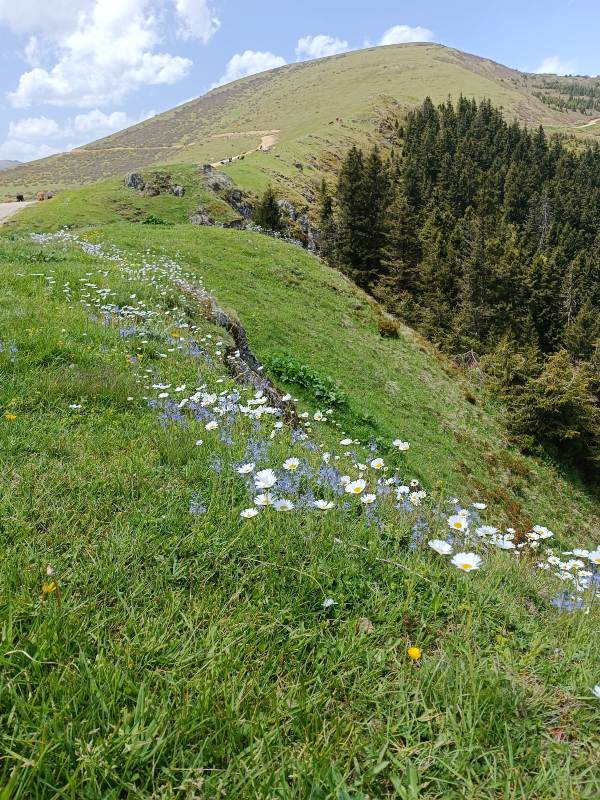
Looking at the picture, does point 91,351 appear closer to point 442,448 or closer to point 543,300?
point 442,448

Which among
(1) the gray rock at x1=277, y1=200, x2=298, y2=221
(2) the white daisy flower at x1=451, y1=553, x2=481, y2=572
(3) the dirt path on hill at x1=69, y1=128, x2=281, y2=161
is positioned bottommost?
(2) the white daisy flower at x1=451, y1=553, x2=481, y2=572

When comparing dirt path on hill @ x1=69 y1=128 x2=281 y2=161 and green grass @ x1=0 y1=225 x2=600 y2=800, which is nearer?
green grass @ x1=0 y1=225 x2=600 y2=800

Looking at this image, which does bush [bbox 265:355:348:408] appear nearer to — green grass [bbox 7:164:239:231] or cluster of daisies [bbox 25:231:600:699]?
cluster of daisies [bbox 25:231:600:699]

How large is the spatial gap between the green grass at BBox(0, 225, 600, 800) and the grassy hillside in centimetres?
4844

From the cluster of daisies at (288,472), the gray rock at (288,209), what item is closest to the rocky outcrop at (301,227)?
the gray rock at (288,209)

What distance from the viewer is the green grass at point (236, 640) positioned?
160 centimetres

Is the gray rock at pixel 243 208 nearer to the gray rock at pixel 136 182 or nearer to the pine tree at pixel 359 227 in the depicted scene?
the gray rock at pixel 136 182

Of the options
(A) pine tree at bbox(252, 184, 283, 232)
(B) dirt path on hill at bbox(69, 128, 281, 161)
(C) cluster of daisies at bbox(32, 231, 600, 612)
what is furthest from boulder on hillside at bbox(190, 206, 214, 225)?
(B) dirt path on hill at bbox(69, 128, 281, 161)

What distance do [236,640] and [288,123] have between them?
459 ft

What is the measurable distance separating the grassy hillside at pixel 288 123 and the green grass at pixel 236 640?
48.4m

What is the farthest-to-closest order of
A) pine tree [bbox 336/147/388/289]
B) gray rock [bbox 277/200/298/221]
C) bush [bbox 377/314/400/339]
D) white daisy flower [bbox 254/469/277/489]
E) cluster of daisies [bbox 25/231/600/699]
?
gray rock [bbox 277/200/298/221]
pine tree [bbox 336/147/388/289]
bush [bbox 377/314/400/339]
cluster of daisies [bbox 25/231/600/699]
white daisy flower [bbox 254/469/277/489]

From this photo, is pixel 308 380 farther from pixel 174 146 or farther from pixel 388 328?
pixel 174 146

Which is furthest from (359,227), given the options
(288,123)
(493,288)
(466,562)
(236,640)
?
(288,123)

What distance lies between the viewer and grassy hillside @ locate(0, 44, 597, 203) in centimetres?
7172
